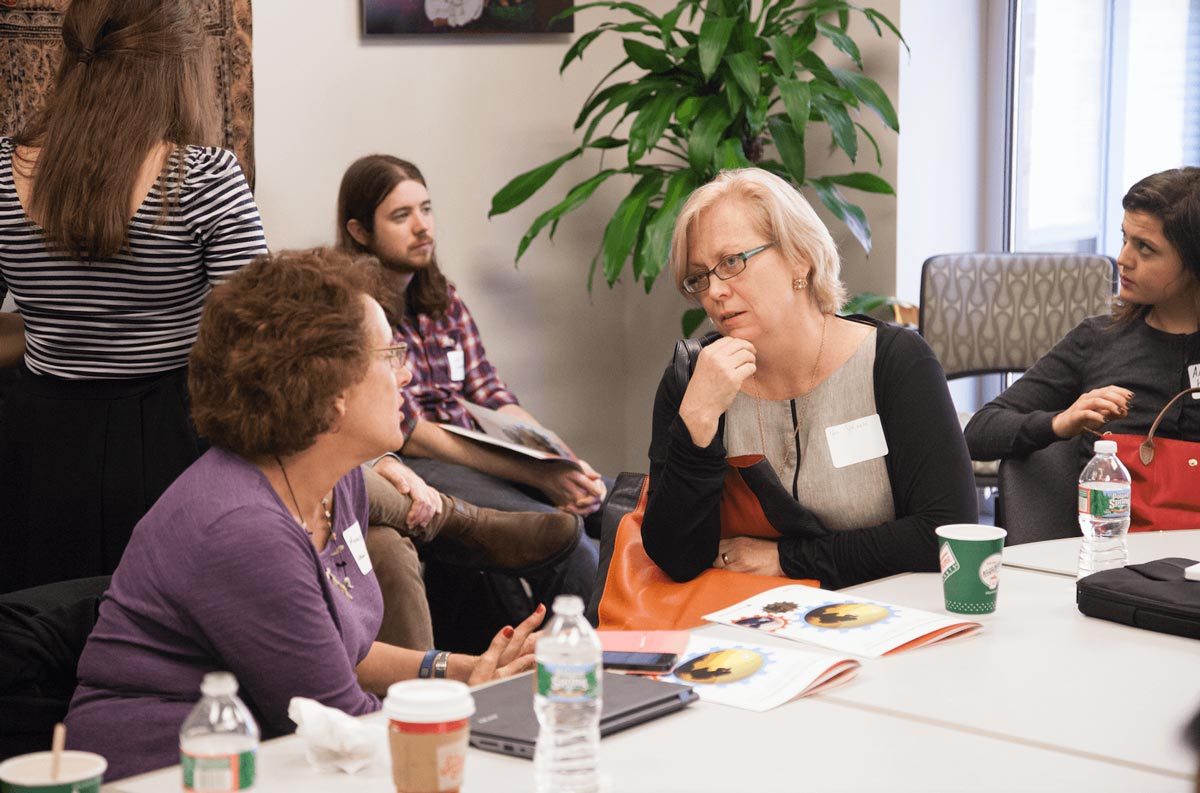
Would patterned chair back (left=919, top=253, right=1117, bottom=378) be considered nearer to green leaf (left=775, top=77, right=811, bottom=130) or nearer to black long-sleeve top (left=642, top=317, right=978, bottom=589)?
green leaf (left=775, top=77, right=811, bottom=130)

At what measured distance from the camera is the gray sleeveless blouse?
2.16 metres

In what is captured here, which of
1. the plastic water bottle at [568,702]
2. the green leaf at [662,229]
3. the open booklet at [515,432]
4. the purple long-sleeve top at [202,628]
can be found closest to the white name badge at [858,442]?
the purple long-sleeve top at [202,628]

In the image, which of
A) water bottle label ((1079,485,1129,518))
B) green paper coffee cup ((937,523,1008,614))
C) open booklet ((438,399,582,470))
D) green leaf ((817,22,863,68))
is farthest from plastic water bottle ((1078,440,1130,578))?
green leaf ((817,22,863,68))

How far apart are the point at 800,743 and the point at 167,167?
1574 mm

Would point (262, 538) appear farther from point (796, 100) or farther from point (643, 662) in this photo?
point (796, 100)

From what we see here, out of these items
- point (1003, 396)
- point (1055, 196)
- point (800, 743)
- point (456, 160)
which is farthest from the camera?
point (1055, 196)

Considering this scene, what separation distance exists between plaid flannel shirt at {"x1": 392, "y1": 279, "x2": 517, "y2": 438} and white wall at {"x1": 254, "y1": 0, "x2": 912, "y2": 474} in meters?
0.46

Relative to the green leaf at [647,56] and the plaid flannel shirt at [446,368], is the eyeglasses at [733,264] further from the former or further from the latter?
the green leaf at [647,56]

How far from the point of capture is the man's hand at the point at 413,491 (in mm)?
2984

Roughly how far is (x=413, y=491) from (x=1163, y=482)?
63.4 inches

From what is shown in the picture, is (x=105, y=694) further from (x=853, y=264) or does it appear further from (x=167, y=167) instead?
(x=853, y=264)

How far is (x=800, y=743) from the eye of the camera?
130cm

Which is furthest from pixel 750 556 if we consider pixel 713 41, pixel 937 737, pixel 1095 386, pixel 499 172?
pixel 499 172

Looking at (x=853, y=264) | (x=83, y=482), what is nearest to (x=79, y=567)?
(x=83, y=482)
